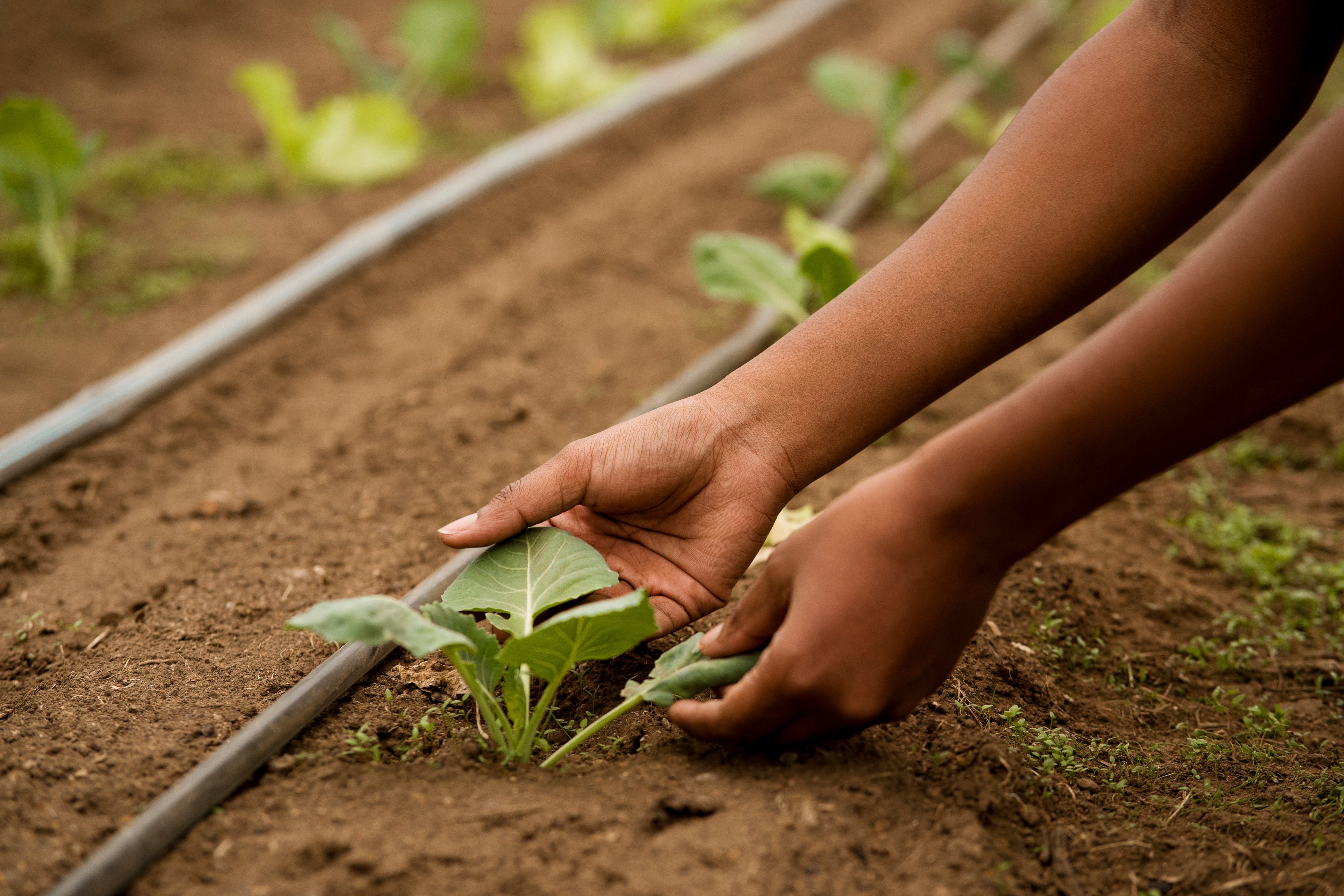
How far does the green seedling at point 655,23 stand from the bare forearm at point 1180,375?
506 cm

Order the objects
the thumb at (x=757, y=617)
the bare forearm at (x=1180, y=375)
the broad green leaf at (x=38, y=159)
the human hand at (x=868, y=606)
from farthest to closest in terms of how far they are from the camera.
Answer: the broad green leaf at (x=38, y=159), the thumb at (x=757, y=617), the human hand at (x=868, y=606), the bare forearm at (x=1180, y=375)

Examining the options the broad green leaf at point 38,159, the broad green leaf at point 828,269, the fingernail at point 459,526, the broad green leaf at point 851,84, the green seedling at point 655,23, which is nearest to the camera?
the fingernail at point 459,526

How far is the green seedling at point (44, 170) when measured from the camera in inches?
113

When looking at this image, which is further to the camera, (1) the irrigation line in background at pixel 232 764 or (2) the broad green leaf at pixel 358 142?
(2) the broad green leaf at pixel 358 142

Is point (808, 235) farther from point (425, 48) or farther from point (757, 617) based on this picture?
point (425, 48)

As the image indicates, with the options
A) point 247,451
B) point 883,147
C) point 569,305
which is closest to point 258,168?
point 569,305

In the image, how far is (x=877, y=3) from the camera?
6680mm

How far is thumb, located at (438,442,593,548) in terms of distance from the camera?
1586 mm

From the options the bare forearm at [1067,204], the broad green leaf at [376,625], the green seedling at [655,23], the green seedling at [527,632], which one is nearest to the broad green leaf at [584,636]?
the green seedling at [527,632]

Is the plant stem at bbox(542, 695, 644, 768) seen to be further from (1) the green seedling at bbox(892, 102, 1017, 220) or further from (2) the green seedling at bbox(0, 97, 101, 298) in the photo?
(1) the green seedling at bbox(892, 102, 1017, 220)

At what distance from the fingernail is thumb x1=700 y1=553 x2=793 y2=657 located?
43 cm

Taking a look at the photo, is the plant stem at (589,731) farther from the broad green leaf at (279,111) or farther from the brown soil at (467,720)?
the broad green leaf at (279,111)

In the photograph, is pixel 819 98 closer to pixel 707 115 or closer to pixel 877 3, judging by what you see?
pixel 707 115

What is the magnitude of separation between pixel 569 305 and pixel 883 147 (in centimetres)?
148
